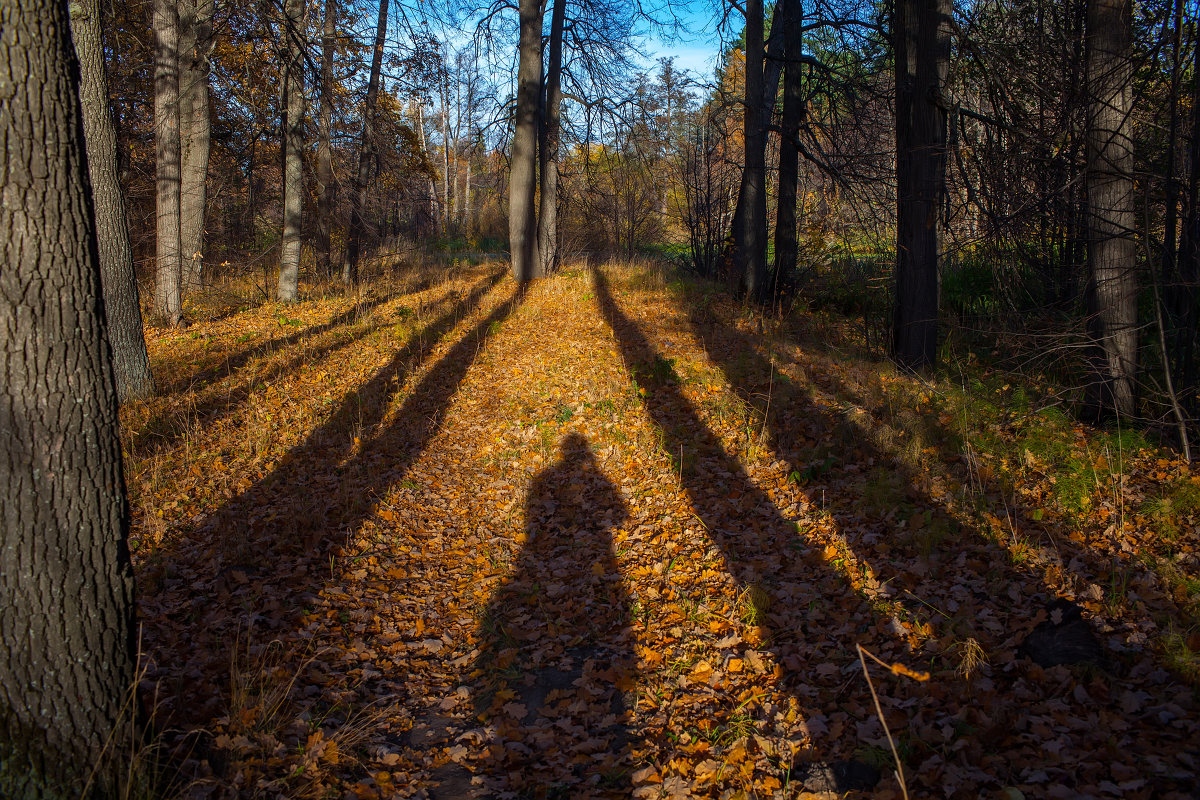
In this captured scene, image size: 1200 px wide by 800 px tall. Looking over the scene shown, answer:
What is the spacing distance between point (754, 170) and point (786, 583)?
9.21m

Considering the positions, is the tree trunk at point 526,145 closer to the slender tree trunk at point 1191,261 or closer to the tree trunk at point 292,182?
the tree trunk at point 292,182

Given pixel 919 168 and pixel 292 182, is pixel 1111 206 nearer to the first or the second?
pixel 919 168

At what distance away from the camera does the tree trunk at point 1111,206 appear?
19.6ft

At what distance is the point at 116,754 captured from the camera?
2.96m

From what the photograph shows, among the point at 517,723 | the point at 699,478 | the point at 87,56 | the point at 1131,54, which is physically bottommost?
the point at 517,723

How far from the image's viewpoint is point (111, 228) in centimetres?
804

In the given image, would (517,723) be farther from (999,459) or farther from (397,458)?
(999,459)

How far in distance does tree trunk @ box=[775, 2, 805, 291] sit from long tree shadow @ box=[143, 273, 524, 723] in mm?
6903

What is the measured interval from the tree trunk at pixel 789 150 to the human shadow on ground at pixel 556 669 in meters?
7.83

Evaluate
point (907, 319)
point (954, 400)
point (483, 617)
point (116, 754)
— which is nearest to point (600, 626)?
point (483, 617)

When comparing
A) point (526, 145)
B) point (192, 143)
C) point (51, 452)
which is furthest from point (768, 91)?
point (51, 452)

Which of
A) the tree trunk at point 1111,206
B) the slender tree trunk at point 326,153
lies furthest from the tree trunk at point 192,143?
the tree trunk at point 1111,206

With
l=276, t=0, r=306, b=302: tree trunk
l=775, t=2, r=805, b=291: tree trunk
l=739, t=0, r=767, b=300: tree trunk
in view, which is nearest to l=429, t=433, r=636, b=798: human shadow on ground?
l=739, t=0, r=767, b=300: tree trunk

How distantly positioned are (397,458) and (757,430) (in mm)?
3877
